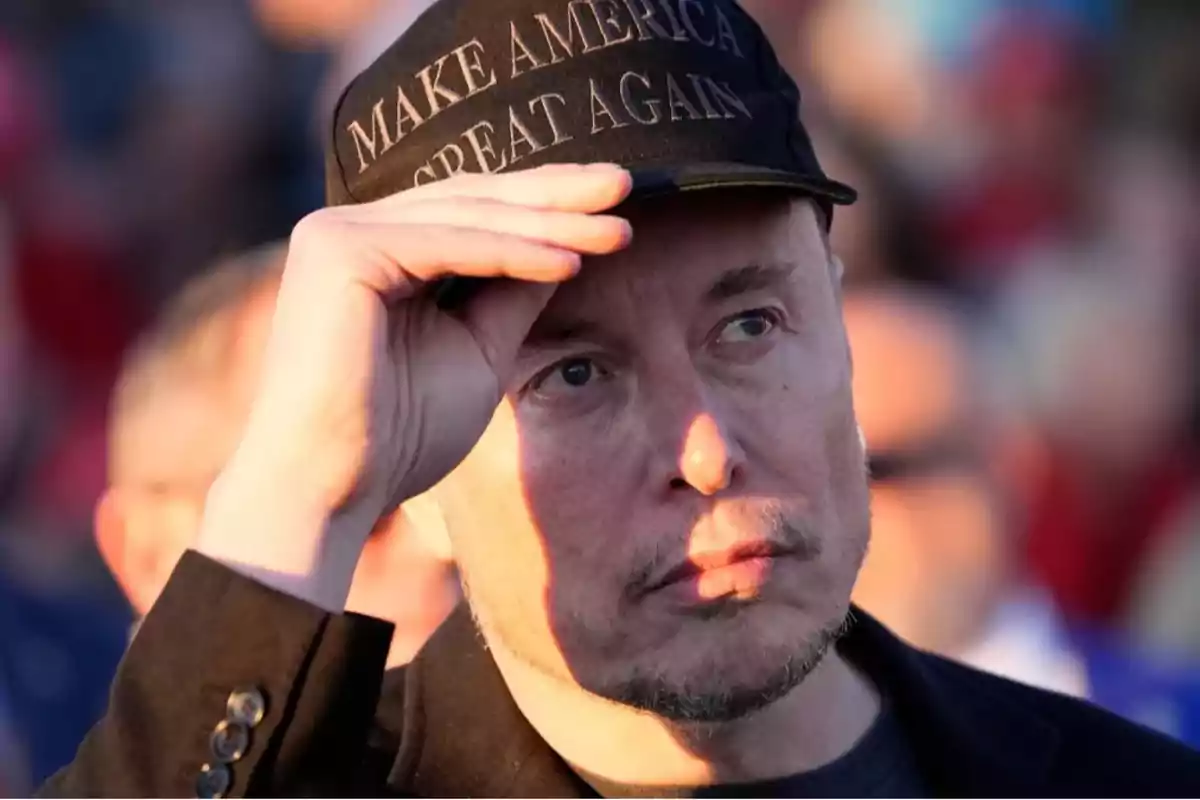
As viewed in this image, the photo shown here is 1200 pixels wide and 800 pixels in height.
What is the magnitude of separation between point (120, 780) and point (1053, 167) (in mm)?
3834

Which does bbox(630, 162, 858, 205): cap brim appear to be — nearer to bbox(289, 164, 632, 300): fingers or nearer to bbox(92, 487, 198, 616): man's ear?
bbox(289, 164, 632, 300): fingers

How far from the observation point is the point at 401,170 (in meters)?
1.68

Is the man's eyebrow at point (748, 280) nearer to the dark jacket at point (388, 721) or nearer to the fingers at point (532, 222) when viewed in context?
the fingers at point (532, 222)

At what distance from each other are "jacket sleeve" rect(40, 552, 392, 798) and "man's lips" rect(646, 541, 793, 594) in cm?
34

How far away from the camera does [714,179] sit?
1620 millimetres

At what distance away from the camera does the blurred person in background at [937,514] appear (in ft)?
9.47

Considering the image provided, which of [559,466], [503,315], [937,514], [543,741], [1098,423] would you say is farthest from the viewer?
[1098,423]

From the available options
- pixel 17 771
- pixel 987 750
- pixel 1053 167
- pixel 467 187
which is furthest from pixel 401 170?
pixel 1053 167

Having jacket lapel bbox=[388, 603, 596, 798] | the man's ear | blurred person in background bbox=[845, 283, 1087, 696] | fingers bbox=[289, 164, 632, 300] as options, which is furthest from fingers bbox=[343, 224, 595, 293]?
blurred person in background bbox=[845, 283, 1087, 696]

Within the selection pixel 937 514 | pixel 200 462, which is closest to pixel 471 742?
pixel 200 462

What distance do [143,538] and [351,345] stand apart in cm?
139

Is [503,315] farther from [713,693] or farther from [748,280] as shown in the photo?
[713,693]

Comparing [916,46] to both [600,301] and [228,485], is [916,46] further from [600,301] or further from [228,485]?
[228,485]

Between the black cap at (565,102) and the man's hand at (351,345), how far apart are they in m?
0.13
